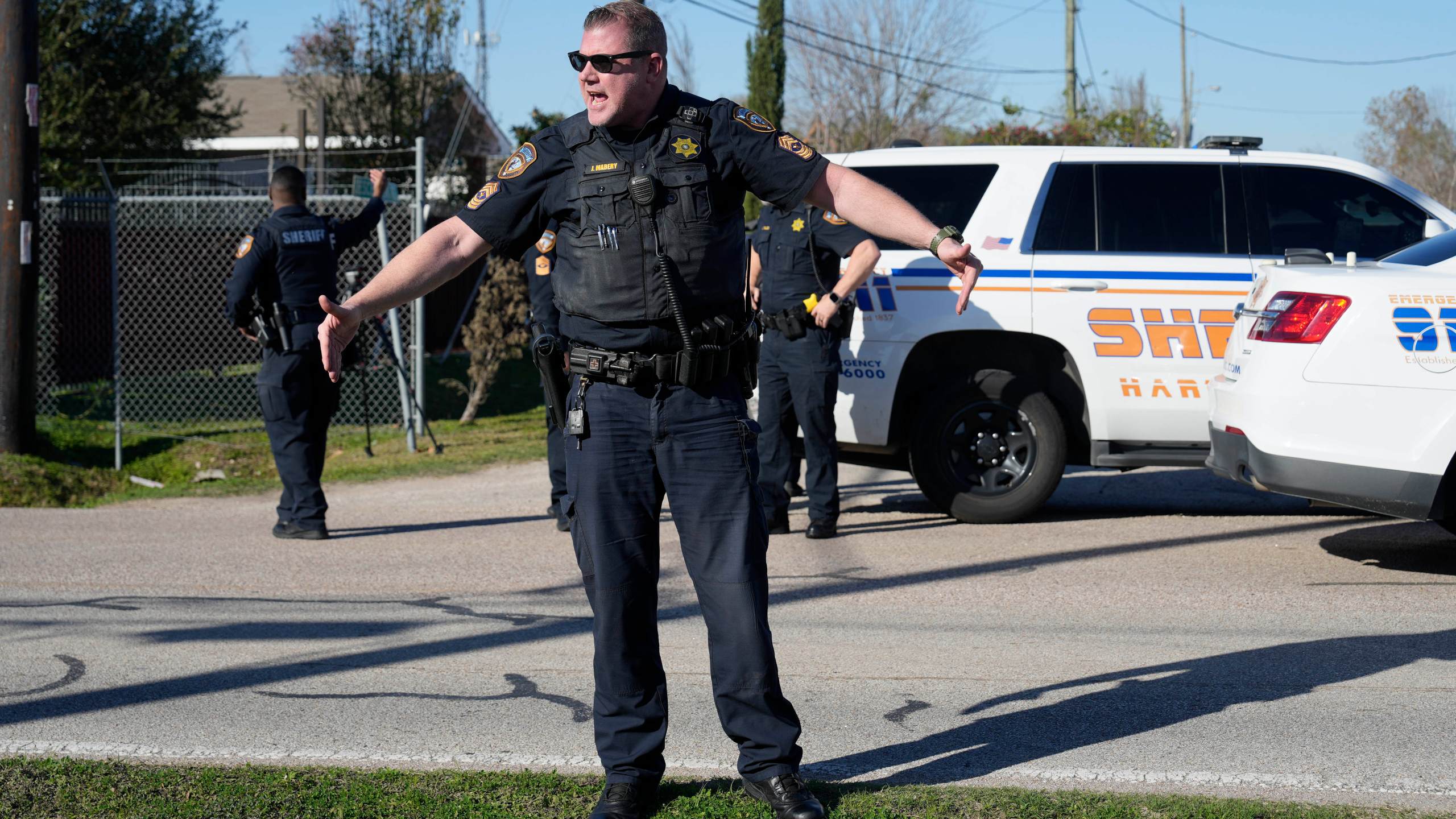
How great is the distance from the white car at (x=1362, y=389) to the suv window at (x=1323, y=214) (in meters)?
1.35

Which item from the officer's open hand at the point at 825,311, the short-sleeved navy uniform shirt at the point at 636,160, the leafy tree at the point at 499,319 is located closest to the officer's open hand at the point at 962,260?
the short-sleeved navy uniform shirt at the point at 636,160

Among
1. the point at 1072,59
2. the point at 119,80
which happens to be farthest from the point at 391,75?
the point at 1072,59

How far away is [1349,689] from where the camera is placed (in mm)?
4746

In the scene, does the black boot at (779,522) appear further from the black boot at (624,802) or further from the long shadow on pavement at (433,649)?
the black boot at (624,802)

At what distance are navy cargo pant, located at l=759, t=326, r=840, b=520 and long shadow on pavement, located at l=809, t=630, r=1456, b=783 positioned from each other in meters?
2.77

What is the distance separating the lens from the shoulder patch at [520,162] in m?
3.74

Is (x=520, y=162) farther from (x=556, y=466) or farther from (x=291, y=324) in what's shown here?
(x=291, y=324)

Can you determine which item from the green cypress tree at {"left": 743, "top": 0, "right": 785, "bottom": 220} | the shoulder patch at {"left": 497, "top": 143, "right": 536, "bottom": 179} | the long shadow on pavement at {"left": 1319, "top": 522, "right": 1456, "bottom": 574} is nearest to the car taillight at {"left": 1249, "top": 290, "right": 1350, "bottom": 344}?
the long shadow on pavement at {"left": 1319, "top": 522, "right": 1456, "bottom": 574}

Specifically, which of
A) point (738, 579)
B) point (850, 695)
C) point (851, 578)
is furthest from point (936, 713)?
point (851, 578)

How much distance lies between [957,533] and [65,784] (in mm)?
5125

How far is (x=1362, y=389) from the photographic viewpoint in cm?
611

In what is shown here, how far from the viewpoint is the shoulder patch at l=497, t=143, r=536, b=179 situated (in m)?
3.74

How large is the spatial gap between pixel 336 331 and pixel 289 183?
465cm

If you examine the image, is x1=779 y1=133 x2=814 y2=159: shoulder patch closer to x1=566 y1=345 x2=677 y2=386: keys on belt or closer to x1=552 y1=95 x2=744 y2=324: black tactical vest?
x1=552 y1=95 x2=744 y2=324: black tactical vest
